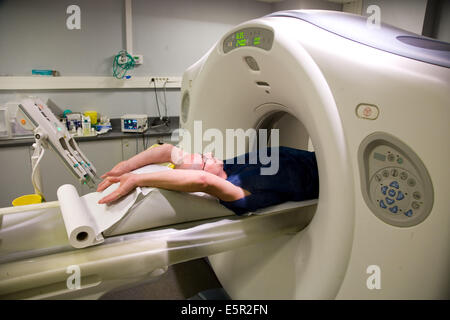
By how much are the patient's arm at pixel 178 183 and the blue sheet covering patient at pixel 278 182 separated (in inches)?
2.5

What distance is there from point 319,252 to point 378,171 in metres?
0.30

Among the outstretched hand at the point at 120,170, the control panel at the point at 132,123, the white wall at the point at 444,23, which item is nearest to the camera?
the outstretched hand at the point at 120,170

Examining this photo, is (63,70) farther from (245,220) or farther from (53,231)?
(245,220)

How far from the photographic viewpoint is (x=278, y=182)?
1.13 metres

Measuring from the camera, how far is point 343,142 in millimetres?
844

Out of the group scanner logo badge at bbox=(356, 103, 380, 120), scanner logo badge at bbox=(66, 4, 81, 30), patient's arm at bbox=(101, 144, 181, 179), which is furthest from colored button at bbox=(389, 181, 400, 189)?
scanner logo badge at bbox=(66, 4, 81, 30)

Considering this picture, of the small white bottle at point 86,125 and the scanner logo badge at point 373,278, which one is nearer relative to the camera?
the scanner logo badge at point 373,278

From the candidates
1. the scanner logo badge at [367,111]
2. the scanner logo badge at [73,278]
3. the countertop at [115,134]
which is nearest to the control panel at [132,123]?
the countertop at [115,134]

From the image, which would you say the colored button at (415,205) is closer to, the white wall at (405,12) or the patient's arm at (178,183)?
the patient's arm at (178,183)

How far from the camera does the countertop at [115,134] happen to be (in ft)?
7.53

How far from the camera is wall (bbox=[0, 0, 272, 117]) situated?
2.51m

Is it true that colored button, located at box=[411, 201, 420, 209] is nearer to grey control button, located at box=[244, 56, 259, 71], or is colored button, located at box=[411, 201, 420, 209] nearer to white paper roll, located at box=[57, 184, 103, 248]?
grey control button, located at box=[244, 56, 259, 71]

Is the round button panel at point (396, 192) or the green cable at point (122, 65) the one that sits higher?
the green cable at point (122, 65)
